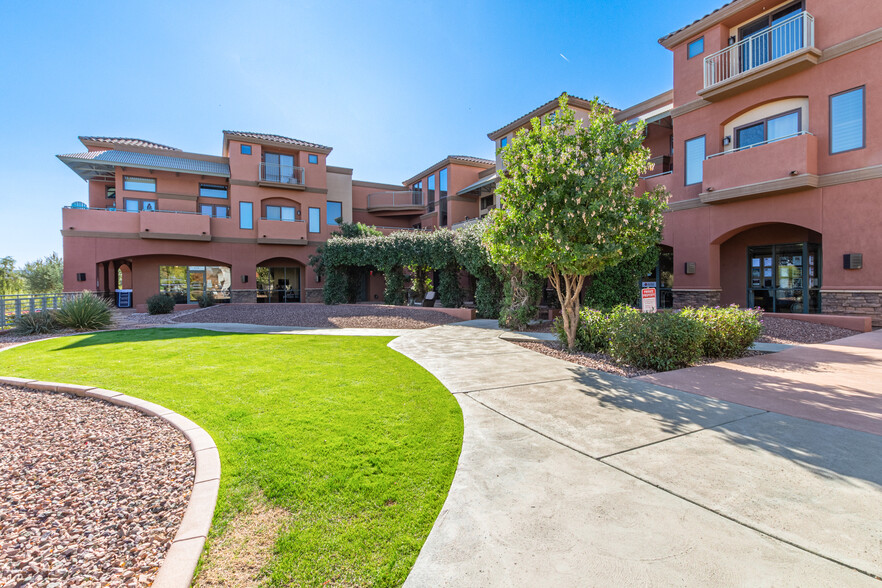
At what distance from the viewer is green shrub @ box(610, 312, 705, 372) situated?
6.75 metres

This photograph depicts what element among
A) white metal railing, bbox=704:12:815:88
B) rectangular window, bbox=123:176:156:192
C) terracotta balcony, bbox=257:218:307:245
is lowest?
terracotta balcony, bbox=257:218:307:245

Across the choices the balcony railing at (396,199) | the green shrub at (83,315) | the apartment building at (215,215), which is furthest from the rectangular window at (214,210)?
the green shrub at (83,315)

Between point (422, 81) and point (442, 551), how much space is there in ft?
48.5

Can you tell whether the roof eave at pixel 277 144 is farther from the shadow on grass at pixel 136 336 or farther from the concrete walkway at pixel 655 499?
the concrete walkway at pixel 655 499

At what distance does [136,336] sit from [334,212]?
18706 millimetres

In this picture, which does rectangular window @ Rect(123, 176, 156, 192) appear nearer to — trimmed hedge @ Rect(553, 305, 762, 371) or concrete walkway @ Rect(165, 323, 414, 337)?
concrete walkway @ Rect(165, 323, 414, 337)

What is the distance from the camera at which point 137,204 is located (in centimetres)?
2292

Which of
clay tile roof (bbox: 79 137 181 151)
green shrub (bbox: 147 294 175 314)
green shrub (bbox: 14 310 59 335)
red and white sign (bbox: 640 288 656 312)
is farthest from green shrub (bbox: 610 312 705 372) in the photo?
clay tile roof (bbox: 79 137 181 151)

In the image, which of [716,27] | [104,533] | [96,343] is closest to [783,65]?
[716,27]

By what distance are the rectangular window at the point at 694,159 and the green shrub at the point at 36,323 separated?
73.4ft

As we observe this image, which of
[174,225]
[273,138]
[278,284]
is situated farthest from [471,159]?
[174,225]

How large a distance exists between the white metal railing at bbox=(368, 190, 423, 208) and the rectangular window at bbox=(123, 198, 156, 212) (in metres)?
13.6

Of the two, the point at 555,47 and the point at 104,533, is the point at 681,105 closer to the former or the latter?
the point at 555,47

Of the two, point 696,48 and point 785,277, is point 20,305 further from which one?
point 785,277
